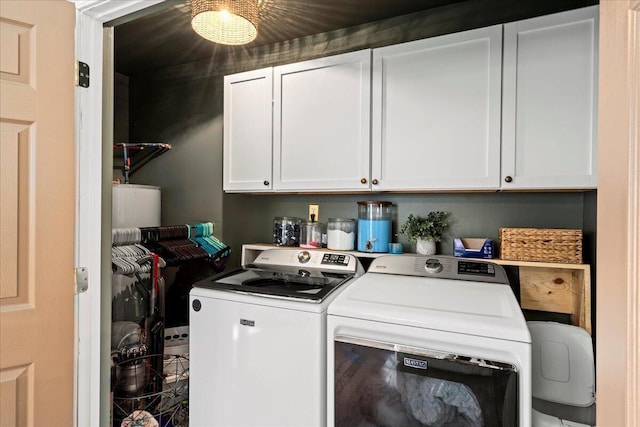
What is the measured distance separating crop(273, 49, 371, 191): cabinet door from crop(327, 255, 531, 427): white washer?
29.7 inches

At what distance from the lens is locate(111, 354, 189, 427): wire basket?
1853 mm

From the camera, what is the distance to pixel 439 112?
182cm

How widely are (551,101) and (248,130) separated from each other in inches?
66.1

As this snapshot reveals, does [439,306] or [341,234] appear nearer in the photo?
[439,306]

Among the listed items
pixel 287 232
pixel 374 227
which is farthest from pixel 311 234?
pixel 374 227

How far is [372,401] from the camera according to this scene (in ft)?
4.66

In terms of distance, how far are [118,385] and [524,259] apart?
2203 mm

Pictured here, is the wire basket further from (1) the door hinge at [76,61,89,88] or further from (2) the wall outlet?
(1) the door hinge at [76,61,89,88]

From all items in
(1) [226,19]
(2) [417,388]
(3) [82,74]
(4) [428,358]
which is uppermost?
(1) [226,19]

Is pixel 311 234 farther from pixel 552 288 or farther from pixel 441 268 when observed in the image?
pixel 552 288

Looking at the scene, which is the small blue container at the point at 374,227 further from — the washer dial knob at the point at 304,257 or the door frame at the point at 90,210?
the door frame at the point at 90,210

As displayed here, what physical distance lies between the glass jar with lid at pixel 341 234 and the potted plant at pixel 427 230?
1.11ft

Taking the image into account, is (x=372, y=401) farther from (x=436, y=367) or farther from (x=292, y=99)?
(x=292, y=99)

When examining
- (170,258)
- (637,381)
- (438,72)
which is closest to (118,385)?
(170,258)
